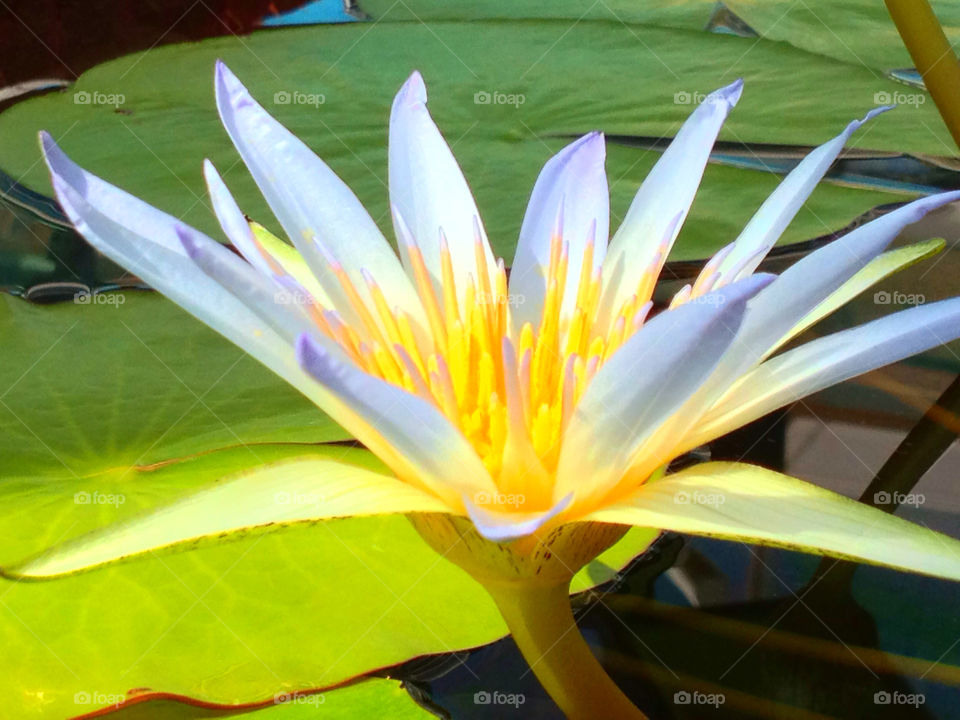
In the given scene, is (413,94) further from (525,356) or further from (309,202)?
(525,356)

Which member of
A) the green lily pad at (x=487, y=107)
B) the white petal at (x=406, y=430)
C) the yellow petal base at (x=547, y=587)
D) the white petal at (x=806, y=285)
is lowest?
the yellow petal base at (x=547, y=587)

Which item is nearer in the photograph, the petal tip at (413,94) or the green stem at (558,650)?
the green stem at (558,650)

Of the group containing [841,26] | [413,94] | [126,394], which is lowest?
[126,394]

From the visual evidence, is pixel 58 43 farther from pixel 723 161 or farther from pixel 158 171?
pixel 723 161

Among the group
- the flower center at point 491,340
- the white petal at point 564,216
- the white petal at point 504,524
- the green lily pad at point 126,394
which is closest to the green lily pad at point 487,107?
the green lily pad at point 126,394

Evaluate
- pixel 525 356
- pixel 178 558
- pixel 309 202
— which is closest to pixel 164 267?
pixel 309 202

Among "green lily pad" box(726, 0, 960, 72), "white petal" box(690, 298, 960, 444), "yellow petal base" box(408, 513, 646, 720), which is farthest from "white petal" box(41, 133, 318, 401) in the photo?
"green lily pad" box(726, 0, 960, 72)

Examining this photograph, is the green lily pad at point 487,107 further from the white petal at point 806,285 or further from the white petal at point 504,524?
the white petal at point 504,524
